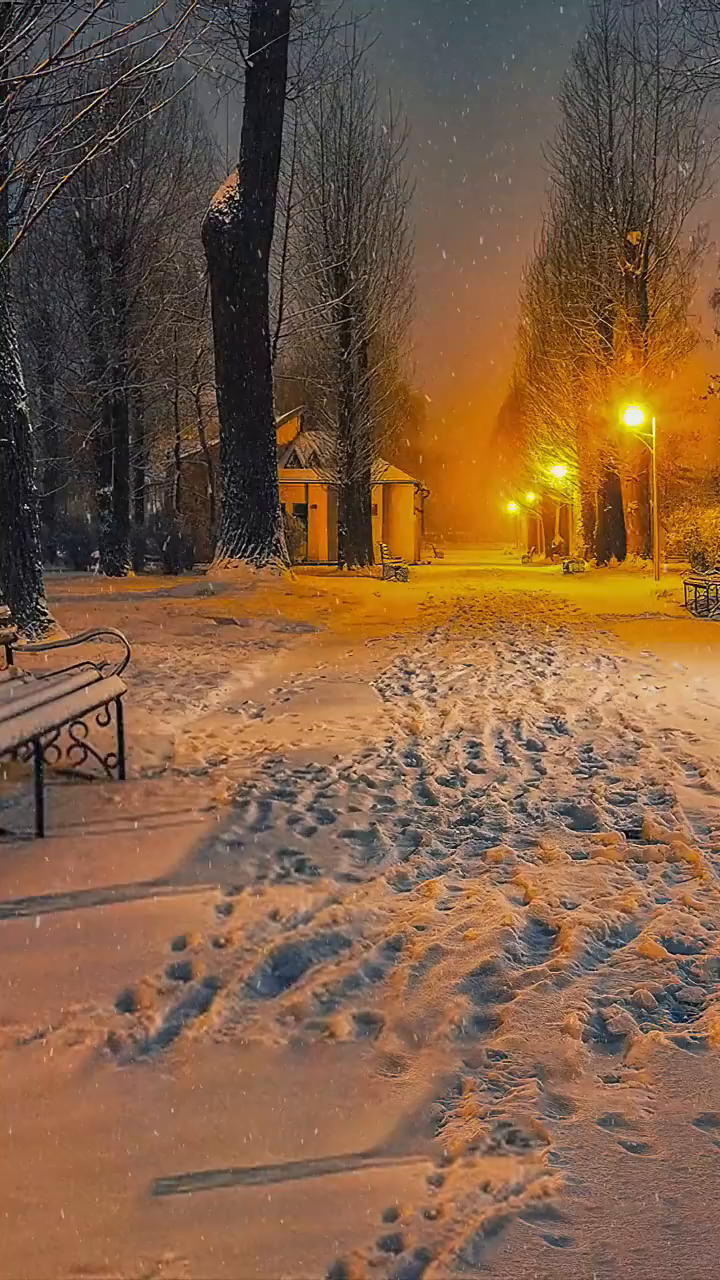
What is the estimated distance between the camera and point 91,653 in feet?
30.1

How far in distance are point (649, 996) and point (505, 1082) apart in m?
0.67

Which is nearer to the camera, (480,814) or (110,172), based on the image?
(480,814)

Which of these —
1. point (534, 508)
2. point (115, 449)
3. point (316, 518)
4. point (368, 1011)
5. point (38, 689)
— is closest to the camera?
point (368, 1011)

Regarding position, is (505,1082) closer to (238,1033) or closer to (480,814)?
(238,1033)

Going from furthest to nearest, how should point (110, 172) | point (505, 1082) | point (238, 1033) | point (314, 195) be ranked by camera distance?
1. point (314, 195)
2. point (110, 172)
3. point (238, 1033)
4. point (505, 1082)

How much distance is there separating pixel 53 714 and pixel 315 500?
36.9 metres

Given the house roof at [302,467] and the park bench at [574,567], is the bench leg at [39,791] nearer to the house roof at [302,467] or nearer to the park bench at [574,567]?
the park bench at [574,567]

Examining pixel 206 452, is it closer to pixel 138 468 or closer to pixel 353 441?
pixel 138 468

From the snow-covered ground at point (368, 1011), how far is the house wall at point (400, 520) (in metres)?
37.2

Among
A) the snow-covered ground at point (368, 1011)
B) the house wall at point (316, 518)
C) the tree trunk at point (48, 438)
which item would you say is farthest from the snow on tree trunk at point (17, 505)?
the house wall at point (316, 518)

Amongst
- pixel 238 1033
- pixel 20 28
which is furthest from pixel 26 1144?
pixel 20 28

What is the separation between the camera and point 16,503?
33.1 feet

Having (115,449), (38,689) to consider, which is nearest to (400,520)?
(115,449)

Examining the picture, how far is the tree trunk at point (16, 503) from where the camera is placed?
9.93 meters
